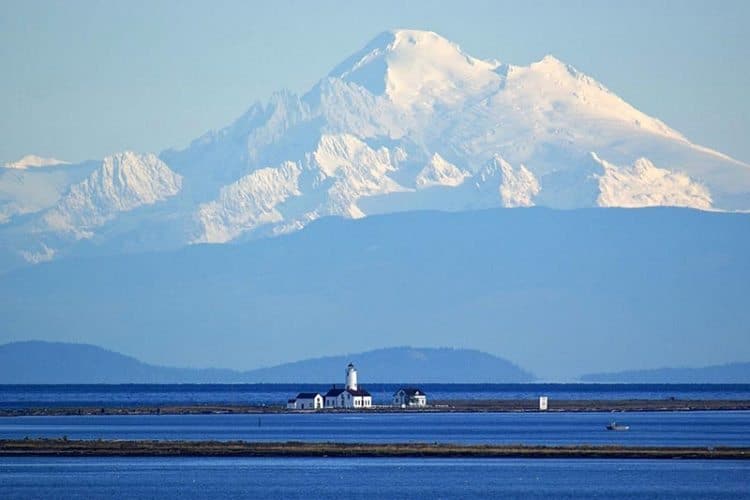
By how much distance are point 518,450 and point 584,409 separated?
235ft

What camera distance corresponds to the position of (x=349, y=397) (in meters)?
156

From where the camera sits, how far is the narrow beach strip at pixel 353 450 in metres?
83.8

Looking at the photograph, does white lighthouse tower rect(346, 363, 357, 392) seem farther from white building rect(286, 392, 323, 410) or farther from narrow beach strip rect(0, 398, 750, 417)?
white building rect(286, 392, 323, 410)

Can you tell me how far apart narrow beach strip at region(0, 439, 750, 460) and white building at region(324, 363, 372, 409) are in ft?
214

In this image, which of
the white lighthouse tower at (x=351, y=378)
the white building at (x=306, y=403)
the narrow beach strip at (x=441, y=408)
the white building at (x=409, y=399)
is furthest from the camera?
the white building at (x=409, y=399)

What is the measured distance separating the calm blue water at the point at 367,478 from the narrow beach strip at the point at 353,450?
1.65 meters

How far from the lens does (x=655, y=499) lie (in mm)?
64250

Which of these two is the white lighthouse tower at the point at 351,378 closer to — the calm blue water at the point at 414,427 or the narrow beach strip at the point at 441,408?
the narrow beach strip at the point at 441,408

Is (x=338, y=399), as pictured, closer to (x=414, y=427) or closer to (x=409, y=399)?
(x=409, y=399)

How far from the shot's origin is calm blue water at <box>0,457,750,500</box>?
66675 mm

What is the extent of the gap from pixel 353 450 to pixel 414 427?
29.8 m

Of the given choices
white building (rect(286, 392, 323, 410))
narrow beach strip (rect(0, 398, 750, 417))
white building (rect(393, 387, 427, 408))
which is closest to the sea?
narrow beach strip (rect(0, 398, 750, 417))

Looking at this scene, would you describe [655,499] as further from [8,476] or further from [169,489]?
[8,476]

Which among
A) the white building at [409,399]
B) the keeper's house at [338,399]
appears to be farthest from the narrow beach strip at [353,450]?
the white building at [409,399]
